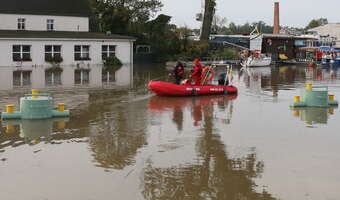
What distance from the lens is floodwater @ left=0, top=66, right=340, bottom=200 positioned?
28.3 feet

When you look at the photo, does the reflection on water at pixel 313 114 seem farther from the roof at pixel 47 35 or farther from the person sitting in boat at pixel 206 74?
the roof at pixel 47 35

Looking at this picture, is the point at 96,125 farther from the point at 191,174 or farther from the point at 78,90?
the point at 78,90

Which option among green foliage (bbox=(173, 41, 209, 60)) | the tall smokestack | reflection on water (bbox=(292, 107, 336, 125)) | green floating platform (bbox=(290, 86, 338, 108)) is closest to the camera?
reflection on water (bbox=(292, 107, 336, 125))

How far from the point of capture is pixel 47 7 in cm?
5191

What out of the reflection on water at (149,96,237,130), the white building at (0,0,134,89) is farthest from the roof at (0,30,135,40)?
the reflection on water at (149,96,237,130)

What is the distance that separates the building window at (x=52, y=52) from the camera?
46.3 metres

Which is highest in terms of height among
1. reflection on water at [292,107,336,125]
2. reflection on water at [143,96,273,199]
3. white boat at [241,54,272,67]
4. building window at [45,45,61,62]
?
building window at [45,45,61,62]

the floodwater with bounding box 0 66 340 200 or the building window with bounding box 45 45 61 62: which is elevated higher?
the building window with bounding box 45 45 61 62

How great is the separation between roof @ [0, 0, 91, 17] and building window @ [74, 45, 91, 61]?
5530 mm

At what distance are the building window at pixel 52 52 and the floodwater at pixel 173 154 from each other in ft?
93.7

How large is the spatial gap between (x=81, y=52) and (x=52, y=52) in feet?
9.20

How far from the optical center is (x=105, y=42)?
49.7m

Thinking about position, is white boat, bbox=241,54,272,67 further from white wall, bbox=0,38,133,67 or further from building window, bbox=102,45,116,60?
building window, bbox=102,45,116,60

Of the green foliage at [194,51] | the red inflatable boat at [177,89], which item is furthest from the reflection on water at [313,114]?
the green foliage at [194,51]
